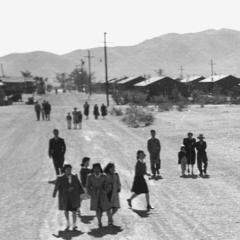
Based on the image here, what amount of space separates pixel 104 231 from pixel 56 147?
621 cm

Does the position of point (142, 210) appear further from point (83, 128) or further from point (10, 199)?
point (83, 128)

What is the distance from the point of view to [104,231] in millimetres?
11734

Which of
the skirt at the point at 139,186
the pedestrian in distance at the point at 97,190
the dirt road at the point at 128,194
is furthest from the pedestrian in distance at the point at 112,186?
the skirt at the point at 139,186

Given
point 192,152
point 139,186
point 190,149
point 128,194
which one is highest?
point 190,149

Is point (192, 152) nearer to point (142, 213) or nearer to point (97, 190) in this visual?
point (142, 213)

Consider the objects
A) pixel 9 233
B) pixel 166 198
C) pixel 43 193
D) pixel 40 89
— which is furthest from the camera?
pixel 40 89

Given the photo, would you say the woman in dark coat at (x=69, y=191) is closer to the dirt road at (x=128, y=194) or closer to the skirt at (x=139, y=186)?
the dirt road at (x=128, y=194)

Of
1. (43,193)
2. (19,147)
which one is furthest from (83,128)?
(43,193)

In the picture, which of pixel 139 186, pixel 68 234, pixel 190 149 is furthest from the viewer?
pixel 190 149

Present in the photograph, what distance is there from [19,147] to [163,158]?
30.5 ft

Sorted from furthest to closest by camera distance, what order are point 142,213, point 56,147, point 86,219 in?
point 56,147 → point 142,213 → point 86,219

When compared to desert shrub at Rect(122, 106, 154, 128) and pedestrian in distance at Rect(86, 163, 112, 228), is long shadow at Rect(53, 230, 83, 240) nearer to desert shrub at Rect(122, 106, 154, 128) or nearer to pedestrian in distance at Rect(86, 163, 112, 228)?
pedestrian in distance at Rect(86, 163, 112, 228)

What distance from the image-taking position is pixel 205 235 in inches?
441

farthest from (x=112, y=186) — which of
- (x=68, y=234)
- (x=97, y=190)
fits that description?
(x=68, y=234)
